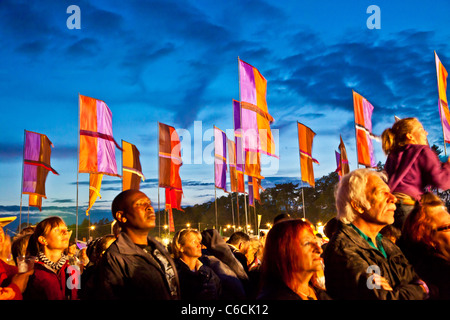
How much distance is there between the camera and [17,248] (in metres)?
4.82

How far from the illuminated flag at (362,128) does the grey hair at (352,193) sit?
10131 millimetres

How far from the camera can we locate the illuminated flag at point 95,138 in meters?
12.6

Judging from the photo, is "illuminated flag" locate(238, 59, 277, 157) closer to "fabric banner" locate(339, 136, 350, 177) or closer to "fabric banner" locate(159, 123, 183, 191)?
"fabric banner" locate(159, 123, 183, 191)

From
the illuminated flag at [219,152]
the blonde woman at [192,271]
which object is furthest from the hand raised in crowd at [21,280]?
the illuminated flag at [219,152]

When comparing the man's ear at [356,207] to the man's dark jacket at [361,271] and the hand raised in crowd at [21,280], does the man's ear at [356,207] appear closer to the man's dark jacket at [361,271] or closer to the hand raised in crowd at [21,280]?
the man's dark jacket at [361,271]

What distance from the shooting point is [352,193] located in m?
3.09

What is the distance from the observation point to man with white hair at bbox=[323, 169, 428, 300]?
2590 mm

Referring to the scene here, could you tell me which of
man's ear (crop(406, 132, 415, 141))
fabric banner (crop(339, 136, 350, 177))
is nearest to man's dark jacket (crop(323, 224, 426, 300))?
man's ear (crop(406, 132, 415, 141))

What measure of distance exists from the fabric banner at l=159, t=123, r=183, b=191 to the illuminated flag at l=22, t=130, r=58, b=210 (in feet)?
15.2

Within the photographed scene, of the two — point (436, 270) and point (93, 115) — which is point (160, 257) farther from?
point (93, 115)

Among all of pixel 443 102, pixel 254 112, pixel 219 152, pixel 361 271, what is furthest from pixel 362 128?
pixel 361 271

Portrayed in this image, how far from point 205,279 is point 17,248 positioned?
216cm

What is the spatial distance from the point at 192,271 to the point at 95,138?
9.25 m

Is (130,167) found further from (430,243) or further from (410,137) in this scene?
(430,243)
